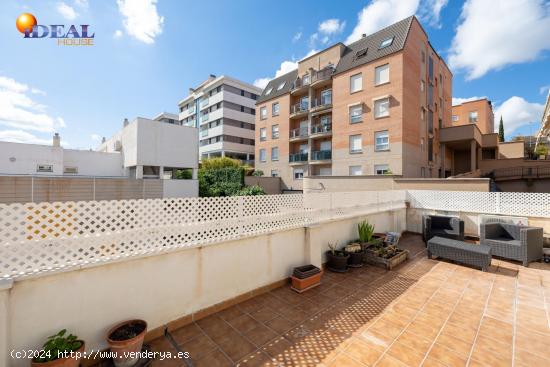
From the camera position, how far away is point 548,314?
12.7 ft

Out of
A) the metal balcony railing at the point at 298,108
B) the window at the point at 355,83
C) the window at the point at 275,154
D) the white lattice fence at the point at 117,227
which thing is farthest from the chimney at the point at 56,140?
the window at the point at 355,83

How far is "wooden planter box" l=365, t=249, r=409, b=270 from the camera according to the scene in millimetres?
5977

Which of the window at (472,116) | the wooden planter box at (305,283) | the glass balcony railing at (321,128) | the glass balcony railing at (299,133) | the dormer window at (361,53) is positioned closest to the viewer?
the wooden planter box at (305,283)

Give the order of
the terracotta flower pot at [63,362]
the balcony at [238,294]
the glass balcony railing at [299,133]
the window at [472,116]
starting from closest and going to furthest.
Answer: the terracotta flower pot at [63,362] < the balcony at [238,294] < the glass balcony railing at [299,133] < the window at [472,116]

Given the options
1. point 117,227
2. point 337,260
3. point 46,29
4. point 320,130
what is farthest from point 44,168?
point 337,260

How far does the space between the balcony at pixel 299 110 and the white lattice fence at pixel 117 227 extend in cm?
1901

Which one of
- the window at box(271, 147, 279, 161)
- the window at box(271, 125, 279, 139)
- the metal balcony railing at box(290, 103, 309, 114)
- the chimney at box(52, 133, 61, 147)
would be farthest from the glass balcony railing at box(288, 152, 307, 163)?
the chimney at box(52, 133, 61, 147)

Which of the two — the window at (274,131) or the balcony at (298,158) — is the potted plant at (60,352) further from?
the window at (274,131)

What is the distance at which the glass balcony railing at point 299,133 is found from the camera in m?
22.6

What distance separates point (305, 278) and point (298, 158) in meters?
18.8

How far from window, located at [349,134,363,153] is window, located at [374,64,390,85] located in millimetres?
4260

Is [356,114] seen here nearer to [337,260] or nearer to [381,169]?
[381,169]

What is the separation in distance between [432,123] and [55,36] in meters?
25.0

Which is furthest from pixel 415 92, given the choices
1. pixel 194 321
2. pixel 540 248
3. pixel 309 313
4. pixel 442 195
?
pixel 194 321
